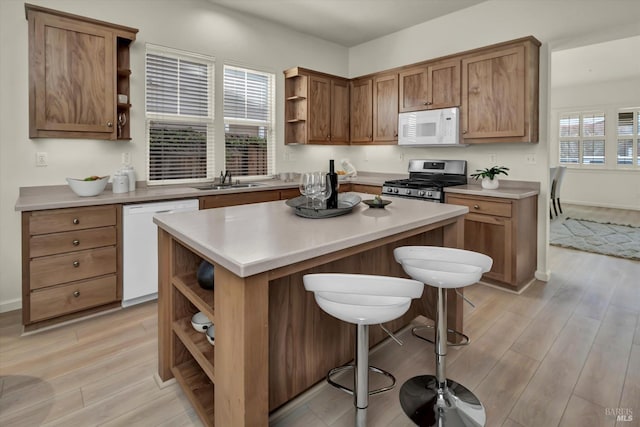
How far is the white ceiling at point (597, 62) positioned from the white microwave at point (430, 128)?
2.56 meters

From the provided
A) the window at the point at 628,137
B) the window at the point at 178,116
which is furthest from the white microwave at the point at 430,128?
the window at the point at 628,137

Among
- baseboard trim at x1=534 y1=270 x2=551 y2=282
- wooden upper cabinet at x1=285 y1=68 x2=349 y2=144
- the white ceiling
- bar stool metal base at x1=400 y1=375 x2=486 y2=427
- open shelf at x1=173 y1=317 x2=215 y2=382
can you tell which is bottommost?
bar stool metal base at x1=400 y1=375 x2=486 y2=427

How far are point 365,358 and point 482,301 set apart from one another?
211cm

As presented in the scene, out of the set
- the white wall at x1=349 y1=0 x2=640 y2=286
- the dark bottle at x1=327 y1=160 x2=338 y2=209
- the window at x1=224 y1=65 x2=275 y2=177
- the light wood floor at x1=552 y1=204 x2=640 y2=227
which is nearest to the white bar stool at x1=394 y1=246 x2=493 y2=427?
the dark bottle at x1=327 y1=160 x2=338 y2=209

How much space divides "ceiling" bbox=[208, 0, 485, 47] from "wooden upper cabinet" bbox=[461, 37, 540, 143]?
2.77 ft

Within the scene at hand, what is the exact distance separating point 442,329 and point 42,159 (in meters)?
3.29

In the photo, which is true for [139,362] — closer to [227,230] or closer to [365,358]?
[227,230]

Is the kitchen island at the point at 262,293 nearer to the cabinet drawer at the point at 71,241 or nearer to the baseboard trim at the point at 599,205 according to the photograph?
the cabinet drawer at the point at 71,241

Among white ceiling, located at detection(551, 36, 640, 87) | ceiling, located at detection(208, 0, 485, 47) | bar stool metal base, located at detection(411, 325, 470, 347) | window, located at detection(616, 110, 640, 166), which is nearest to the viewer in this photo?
bar stool metal base, located at detection(411, 325, 470, 347)

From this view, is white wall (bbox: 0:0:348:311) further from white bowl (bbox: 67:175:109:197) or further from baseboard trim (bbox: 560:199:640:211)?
baseboard trim (bbox: 560:199:640:211)

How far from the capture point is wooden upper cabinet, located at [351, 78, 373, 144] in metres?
4.77

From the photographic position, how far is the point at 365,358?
136 centimetres

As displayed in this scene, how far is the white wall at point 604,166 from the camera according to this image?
7.48 metres

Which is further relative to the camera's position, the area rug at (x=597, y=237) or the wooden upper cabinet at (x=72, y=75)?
the area rug at (x=597, y=237)
